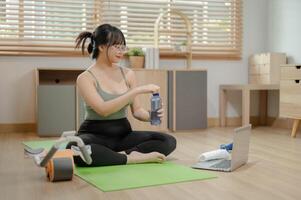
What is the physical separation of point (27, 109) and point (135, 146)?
71.0 inches

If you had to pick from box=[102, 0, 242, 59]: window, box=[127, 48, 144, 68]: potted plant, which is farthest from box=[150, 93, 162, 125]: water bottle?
box=[102, 0, 242, 59]: window

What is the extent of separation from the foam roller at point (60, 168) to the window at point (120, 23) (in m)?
2.17

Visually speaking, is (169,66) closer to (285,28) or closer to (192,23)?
(192,23)

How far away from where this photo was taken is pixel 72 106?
11.7ft

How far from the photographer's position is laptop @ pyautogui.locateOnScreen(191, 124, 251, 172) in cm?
212

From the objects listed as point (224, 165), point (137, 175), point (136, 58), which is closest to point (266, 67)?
point (136, 58)

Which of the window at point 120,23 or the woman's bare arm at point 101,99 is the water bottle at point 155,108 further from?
the window at point 120,23

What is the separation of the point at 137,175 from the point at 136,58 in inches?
81.1

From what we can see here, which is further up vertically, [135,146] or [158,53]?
[158,53]

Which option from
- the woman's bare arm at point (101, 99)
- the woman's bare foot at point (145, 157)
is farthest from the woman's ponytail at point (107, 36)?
→ the woman's bare foot at point (145, 157)

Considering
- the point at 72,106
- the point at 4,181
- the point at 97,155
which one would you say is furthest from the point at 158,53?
the point at 4,181

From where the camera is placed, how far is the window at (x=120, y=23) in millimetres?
3838

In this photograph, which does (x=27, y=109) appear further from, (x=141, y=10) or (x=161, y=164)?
(x=161, y=164)

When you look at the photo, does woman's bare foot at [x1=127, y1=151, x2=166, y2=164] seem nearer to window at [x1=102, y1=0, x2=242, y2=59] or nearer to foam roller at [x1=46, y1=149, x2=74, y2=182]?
foam roller at [x1=46, y1=149, x2=74, y2=182]
